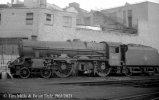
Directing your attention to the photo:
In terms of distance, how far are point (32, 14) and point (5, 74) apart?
11329 millimetres

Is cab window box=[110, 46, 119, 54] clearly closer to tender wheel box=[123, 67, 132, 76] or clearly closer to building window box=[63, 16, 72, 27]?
tender wheel box=[123, 67, 132, 76]

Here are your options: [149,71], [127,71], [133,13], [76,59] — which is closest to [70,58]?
[76,59]

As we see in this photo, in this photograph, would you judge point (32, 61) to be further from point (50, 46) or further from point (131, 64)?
point (131, 64)

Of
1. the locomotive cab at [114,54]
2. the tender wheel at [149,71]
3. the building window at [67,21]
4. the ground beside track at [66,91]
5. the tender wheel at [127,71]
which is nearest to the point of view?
the ground beside track at [66,91]

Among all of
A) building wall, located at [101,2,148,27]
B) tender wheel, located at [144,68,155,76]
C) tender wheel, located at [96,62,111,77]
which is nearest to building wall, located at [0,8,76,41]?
tender wheel, located at [96,62,111,77]

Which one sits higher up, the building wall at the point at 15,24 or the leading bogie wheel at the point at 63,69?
the building wall at the point at 15,24

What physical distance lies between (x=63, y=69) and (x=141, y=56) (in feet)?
29.5

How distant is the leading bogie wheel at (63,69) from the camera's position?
1816cm

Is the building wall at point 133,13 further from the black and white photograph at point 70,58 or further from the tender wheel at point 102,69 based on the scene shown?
the tender wheel at point 102,69

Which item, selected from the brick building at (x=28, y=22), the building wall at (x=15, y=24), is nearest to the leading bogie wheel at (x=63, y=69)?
the brick building at (x=28, y=22)

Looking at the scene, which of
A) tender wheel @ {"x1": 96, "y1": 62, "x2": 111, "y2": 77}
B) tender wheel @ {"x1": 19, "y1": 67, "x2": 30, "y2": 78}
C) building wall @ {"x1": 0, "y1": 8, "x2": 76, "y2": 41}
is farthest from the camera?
building wall @ {"x1": 0, "y1": 8, "x2": 76, "y2": 41}

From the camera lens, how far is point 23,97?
9.49m

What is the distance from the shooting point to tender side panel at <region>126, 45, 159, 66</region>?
22.2 m

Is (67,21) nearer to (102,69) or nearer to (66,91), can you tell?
(102,69)
